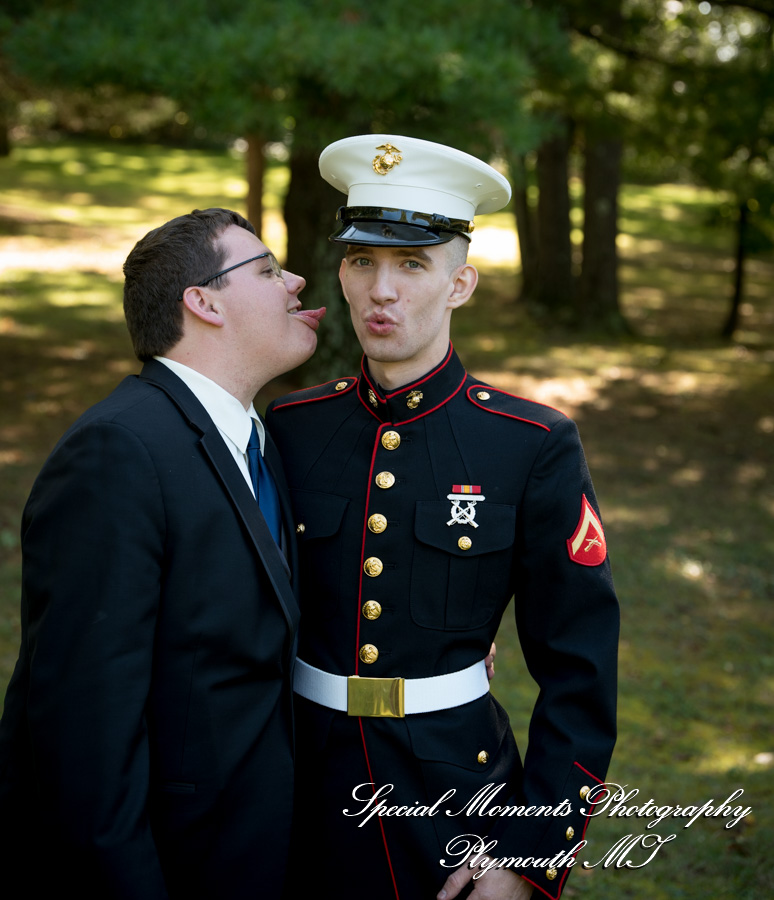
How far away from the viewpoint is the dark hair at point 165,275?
78.7 inches

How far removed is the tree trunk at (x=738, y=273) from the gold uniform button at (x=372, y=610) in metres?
11.8

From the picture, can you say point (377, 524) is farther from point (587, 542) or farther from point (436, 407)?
point (587, 542)

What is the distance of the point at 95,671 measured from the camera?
1630 millimetres

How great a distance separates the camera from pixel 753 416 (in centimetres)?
1015

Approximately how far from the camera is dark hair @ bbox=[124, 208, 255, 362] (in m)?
2.00

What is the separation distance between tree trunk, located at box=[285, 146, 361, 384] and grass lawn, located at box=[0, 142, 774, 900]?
1.15 metres

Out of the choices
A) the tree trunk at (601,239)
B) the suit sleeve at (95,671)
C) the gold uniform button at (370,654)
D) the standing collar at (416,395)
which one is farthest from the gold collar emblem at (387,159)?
the tree trunk at (601,239)

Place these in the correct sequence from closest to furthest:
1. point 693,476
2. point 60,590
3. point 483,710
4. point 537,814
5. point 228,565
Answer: point 60,590
point 228,565
point 537,814
point 483,710
point 693,476

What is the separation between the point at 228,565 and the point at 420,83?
337cm

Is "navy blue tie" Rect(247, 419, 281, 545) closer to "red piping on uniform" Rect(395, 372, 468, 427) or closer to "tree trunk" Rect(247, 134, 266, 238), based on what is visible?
"red piping on uniform" Rect(395, 372, 468, 427)

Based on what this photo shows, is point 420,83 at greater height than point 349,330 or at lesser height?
greater

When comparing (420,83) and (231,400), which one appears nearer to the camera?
(231,400)

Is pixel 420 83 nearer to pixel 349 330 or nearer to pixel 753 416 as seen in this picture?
pixel 349 330

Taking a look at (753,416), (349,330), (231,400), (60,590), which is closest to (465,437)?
(231,400)
